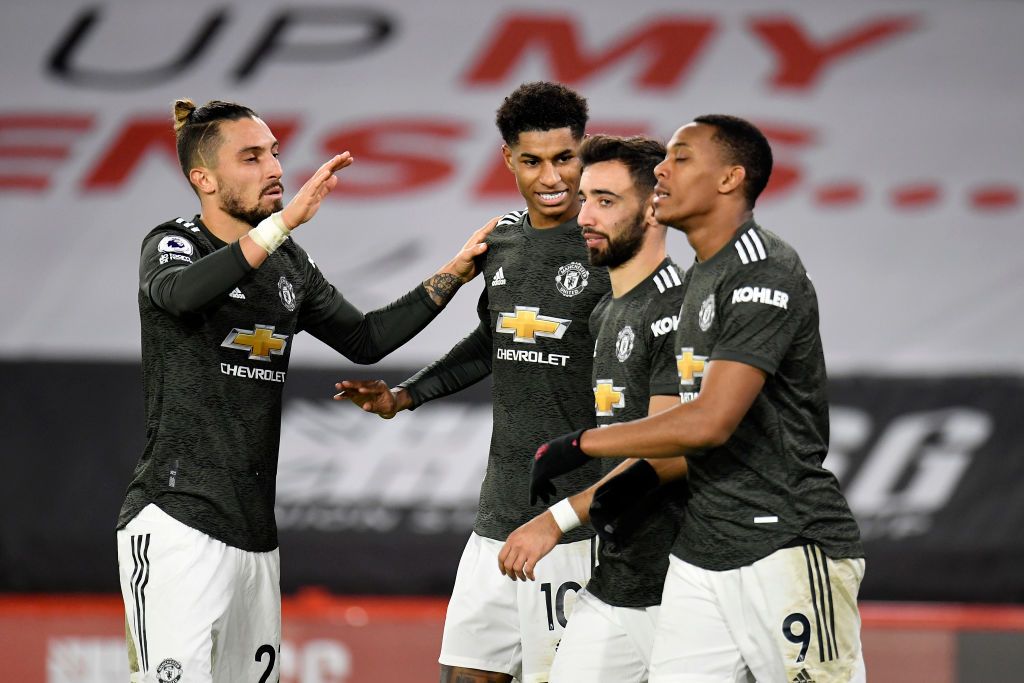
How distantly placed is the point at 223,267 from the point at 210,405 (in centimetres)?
45

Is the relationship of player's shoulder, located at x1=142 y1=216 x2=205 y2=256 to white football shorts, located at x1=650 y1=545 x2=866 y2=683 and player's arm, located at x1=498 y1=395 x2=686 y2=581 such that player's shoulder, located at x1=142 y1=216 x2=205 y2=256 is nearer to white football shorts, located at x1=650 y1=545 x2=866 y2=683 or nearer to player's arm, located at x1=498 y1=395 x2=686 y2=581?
player's arm, located at x1=498 y1=395 x2=686 y2=581

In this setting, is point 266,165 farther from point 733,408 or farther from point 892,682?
point 892,682

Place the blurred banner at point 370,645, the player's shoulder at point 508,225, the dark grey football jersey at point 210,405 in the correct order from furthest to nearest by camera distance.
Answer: the blurred banner at point 370,645 < the player's shoulder at point 508,225 < the dark grey football jersey at point 210,405

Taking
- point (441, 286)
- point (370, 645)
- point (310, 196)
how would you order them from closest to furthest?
point (310, 196), point (441, 286), point (370, 645)

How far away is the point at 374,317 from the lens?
15.0 ft

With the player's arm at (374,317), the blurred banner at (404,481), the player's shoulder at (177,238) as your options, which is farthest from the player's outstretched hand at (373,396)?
the blurred banner at (404,481)

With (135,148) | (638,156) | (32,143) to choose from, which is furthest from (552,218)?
(32,143)

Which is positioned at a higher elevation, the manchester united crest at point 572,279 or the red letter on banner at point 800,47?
the red letter on banner at point 800,47

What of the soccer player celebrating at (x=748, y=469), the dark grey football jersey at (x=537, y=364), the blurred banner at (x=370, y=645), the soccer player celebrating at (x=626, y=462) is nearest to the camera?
the soccer player celebrating at (x=748, y=469)

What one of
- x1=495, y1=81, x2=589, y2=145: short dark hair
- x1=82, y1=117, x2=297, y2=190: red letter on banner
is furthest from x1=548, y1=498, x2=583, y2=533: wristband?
x1=82, y1=117, x2=297, y2=190: red letter on banner

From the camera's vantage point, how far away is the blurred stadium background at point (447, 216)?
7746 mm

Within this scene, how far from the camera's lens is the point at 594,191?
3828 millimetres

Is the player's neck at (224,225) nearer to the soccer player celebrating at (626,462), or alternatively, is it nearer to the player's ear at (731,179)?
the soccer player celebrating at (626,462)

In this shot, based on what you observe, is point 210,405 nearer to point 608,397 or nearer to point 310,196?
point 310,196
